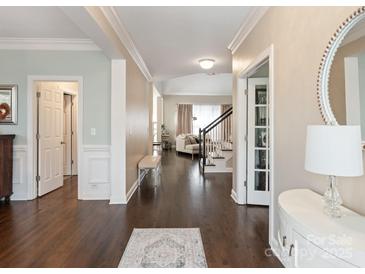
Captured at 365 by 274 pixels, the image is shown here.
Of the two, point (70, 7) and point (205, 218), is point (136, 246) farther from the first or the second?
point (70, 7)

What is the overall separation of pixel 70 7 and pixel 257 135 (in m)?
2.81

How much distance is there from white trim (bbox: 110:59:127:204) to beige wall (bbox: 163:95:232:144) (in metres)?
8.63

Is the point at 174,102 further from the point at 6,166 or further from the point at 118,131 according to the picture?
the point at 6,166

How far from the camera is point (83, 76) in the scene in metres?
3.94

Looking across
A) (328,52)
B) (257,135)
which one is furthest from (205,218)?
(328,52)

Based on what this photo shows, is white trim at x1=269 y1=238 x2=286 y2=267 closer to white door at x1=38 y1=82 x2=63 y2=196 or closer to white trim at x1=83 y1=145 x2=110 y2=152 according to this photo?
white trim at x1=83 y1=145 x2=110 y2=152

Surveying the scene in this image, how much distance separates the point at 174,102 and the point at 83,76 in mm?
8576

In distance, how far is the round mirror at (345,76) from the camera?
4.17ft

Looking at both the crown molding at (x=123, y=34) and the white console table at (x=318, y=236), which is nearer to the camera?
the white console table at (x=318, y=236)

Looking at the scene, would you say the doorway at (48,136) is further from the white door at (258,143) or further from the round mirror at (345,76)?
the round mirror at (345,76)

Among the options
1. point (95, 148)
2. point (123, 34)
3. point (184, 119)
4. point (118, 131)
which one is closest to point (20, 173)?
point (95, 148)

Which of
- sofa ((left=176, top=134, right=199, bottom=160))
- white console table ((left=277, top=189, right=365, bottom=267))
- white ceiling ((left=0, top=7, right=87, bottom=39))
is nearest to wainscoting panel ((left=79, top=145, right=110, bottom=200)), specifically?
white ceiling ((left=0, top=7, right=87, bottom=39))

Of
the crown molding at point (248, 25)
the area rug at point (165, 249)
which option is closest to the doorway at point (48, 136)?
the area rug at point (165, 249)

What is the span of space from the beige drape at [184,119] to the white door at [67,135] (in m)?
7.09
